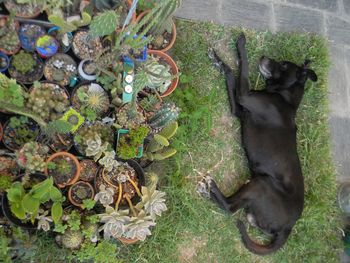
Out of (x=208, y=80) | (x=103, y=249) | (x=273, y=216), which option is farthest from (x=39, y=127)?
(x=273, y=216)

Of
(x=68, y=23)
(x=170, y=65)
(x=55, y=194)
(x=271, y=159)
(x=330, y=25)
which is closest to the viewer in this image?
(x=55, y=194)

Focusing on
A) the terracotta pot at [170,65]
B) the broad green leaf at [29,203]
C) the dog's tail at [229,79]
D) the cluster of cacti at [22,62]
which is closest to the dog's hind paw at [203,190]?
the dog's tail at [229,79]

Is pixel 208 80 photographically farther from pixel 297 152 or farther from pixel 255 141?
pixel 297 152

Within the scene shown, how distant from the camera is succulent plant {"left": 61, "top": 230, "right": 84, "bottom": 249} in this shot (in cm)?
270

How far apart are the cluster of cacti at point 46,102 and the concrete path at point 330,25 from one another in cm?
165

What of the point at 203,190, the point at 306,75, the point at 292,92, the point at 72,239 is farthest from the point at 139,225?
the point at 306,75

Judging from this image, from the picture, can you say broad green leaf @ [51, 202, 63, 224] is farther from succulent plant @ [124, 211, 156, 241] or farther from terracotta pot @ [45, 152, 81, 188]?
succulent plant @ [124, 211, 156, 241]

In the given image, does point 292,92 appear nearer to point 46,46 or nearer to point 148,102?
point 148,102

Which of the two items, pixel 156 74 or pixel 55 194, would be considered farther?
pixel 156 74

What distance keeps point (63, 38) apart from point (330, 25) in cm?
252

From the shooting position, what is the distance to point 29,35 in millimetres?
2752

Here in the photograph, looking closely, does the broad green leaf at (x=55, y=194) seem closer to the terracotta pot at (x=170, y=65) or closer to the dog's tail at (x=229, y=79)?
the terracotta pot at (x=170, y=65)

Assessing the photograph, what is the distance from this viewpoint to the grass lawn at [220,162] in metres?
3.33

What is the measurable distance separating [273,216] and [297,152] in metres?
0.60
